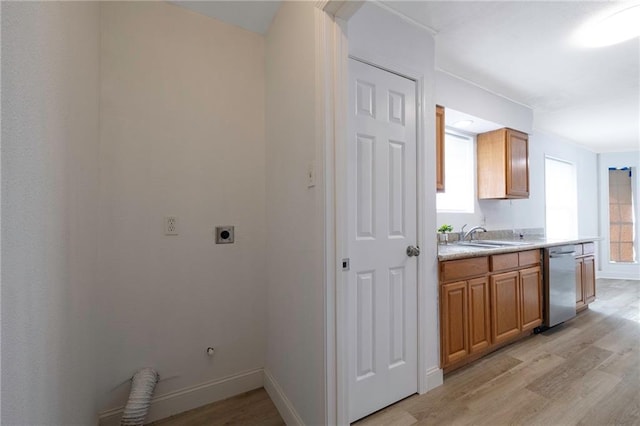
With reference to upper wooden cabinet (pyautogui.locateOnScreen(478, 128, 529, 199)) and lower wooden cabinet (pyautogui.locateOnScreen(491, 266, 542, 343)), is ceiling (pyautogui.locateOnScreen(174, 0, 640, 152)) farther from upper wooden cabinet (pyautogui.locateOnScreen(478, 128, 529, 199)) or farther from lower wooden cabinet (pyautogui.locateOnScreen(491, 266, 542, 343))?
lower wooden cabinet (pyautogui.locateOnScreen(491, 266, 542, 343))

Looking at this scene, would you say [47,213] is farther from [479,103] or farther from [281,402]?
[479,103]

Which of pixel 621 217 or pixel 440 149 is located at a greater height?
pixel 440 149

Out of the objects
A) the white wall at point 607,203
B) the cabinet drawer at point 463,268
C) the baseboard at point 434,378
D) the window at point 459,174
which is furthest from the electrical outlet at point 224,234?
the white wall at point 607,203

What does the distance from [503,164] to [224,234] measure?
3075 mm

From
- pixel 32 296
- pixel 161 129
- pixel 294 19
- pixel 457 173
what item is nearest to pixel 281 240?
pixel 161 129

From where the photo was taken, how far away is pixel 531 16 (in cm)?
187

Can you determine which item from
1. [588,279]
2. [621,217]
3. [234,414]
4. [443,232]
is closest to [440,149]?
[443,232]

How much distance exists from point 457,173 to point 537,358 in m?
1.96

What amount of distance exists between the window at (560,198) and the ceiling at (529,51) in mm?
1134

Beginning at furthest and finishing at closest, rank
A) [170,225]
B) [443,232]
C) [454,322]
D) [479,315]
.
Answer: [443,232], [479,315], [454,322], [170,225]

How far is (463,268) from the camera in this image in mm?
2049

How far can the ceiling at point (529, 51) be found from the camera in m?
1.78

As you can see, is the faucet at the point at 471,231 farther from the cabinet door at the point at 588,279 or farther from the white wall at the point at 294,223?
the white wall at the point at 294,223

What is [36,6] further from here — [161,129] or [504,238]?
[504,238]
